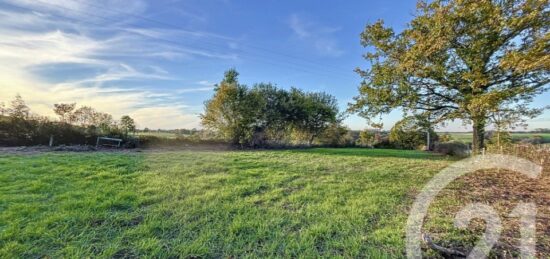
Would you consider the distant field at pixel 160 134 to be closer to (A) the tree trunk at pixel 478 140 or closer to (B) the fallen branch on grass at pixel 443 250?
(B) the fallen branch on grass at pixel 443 250

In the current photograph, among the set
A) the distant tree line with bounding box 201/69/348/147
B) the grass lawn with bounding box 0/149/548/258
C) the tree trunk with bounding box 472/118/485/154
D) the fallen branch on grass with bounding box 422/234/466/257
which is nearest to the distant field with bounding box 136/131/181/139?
the distant tree line with bounding box 201/69/348/147

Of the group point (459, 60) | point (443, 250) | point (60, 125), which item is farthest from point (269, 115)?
point (443, 250)

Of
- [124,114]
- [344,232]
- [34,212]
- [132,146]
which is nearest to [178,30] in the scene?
[124,114]

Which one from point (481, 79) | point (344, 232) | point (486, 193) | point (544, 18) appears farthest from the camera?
point (481, 79)

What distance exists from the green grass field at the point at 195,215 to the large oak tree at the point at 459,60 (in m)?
3.77

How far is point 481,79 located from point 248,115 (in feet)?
35.5

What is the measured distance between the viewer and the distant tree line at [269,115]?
45.4 feet

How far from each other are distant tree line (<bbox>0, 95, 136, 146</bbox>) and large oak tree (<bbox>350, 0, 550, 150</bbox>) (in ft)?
40.1

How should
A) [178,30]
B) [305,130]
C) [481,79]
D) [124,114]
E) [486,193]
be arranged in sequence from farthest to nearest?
[305,130], [124,114], [178,30], [481,79], [486,193]

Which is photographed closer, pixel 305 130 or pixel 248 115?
pixel 248 115

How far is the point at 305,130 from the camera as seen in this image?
56.6 feet

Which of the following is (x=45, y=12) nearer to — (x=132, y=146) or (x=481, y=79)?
(x=132, y=146)

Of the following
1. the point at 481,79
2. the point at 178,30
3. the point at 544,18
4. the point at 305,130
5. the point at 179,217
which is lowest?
the point at 179,217

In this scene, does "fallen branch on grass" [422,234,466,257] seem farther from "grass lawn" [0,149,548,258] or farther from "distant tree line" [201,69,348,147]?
"distant tree line" [201,69,348,147]
